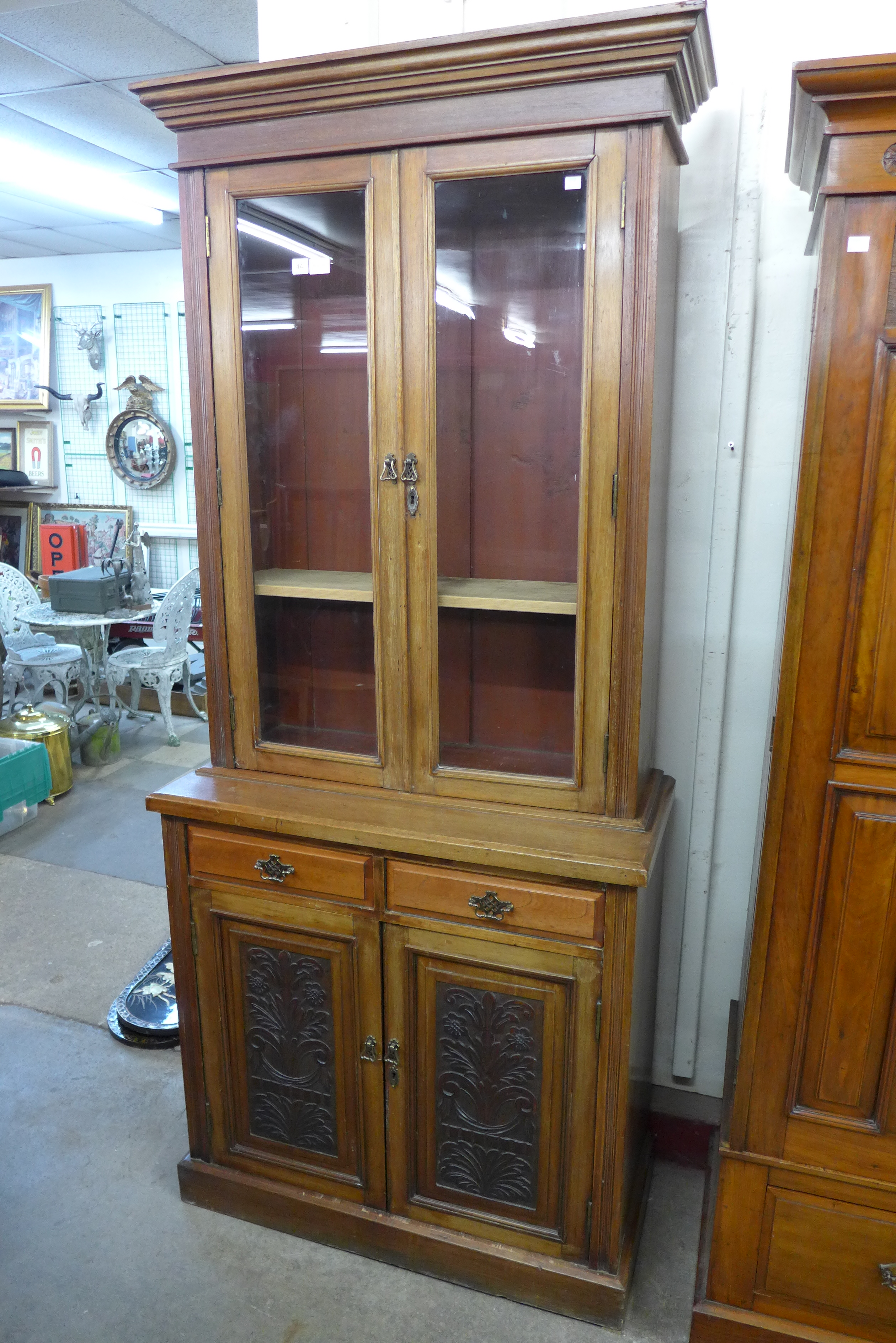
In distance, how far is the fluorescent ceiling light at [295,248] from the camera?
1.63m

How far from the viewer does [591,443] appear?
1481 mm

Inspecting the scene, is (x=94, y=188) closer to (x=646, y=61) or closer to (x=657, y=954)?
(x=646, y=61)

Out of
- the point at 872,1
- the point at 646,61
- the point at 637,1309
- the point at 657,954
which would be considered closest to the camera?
the point at 646,61

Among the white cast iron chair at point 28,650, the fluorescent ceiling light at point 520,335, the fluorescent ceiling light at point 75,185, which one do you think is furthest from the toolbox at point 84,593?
the fluorescent ceiling light at point 520,335

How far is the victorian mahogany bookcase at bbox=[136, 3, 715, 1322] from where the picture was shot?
1.45 metres

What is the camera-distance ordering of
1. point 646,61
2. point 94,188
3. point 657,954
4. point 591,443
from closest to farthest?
1. point 646,61
2. point 591,443
3. point 657,954
4. point 94,188

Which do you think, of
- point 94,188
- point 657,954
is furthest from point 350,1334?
point 94,188

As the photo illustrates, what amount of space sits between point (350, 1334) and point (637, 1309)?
54 centimetres

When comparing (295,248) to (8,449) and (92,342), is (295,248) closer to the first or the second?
(92,342)

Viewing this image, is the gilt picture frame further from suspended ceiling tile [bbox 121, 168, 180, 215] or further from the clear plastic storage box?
the clear plastic storage box

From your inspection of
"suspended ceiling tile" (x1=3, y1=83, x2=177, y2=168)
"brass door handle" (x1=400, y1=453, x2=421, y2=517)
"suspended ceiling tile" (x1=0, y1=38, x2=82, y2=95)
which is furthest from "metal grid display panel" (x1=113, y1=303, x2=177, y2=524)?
"brass door handle" (x1=400, y1=453, x2=421, y2=517)

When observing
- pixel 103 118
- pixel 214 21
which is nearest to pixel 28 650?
pixel 103 118

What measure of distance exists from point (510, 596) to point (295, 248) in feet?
2.38

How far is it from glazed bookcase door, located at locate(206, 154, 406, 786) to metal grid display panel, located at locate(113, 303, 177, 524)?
4296 mm
